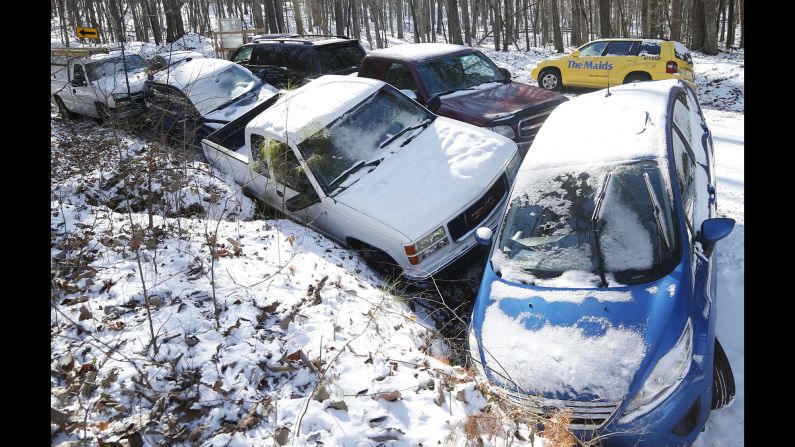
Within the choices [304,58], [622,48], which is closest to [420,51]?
[304,58]

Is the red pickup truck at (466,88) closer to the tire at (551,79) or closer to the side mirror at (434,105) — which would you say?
the side mirror at (434,105)

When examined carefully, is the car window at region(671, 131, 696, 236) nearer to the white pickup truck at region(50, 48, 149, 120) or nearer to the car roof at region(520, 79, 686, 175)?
the car roof at region(520, 79, 686, 175)

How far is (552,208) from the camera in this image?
12.4ft

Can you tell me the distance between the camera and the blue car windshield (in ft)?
10.9

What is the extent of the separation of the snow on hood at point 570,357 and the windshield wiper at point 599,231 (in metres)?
0.41

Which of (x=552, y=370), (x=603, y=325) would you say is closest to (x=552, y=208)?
(x=603, y=325)

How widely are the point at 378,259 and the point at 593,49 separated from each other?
1219 centimetres

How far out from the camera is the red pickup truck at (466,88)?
694 centimetres

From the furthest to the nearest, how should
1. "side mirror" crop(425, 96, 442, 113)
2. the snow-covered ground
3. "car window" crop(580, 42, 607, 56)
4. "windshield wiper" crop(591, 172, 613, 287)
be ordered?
"car window" crop(580, 42, 607, 56) < "side mirror" crop(425, 96, 442, 113) < "windshield wiper" crop(591, 172, 613, 287) < the snow-covered ground

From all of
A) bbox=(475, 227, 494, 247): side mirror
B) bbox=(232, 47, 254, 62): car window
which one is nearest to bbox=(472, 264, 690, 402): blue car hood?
bbox=(475, 227, 494, 247): side mirror

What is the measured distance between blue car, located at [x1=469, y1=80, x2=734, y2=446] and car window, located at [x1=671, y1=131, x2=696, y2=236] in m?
0.02
